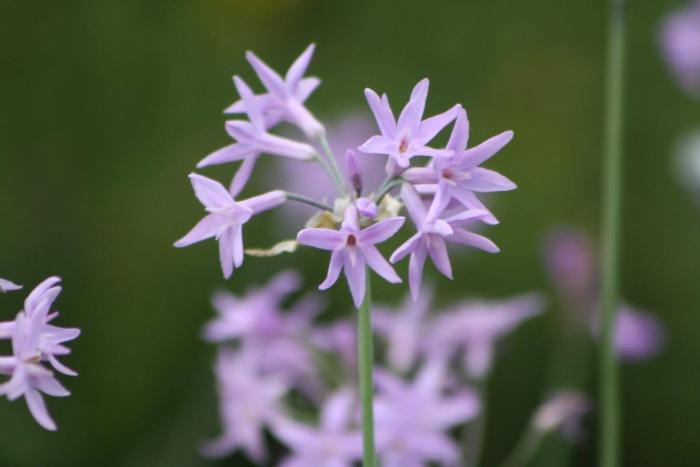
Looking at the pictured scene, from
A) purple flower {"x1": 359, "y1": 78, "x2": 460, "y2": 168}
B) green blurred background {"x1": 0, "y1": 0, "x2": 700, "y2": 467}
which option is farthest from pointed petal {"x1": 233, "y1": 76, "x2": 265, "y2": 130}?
green blurred background {"x1": 0, "y1": 0, "x2": 700, "y2": 467}

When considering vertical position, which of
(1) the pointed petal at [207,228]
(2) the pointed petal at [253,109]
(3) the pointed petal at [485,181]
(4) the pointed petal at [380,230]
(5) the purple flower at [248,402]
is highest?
(2) the pointed petal at [253,109]

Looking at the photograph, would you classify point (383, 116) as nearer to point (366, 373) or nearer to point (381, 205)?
point (381, 205)

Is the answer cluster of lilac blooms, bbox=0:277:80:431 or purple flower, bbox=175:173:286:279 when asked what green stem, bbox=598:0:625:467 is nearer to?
purple flower, bbox=175:173:286:279

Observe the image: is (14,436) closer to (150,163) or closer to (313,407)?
(313,407)

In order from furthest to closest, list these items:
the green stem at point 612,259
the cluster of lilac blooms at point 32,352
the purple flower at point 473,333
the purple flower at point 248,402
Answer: the purple flower at point 473,333
the purple flower at point 248,402
the green stem at point 612,259
the cluster of lilac blooms at point 32,352

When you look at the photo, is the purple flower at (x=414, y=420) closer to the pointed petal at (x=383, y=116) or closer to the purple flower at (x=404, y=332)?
the purple flower at (x=404, y=332)

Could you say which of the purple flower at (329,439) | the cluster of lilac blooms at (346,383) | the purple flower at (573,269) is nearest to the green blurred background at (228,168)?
the purple flower at (573,269)
